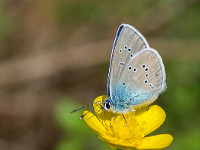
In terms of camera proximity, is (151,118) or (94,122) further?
(151,118)

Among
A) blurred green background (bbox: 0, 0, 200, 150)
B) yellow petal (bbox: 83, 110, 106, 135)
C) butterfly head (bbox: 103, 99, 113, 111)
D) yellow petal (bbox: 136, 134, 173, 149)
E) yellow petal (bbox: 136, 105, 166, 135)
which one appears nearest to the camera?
yellow petal (bbox: 136, 134, 173, 149)

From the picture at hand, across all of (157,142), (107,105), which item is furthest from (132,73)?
(157,142)

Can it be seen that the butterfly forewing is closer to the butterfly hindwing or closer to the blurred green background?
the butterfly hindwing

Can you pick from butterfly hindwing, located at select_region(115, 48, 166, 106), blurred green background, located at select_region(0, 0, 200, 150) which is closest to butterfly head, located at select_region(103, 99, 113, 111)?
butterfly hindwing, located at select_region(115, 48, 166, 106)

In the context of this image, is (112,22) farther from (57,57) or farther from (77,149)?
(77,149)

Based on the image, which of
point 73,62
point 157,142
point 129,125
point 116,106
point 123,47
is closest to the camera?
point 157,142

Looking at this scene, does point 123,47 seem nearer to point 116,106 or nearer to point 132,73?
point 132,73

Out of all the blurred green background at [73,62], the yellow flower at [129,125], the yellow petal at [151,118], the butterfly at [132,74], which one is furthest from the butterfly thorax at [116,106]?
the blurred green background at [73,62]
